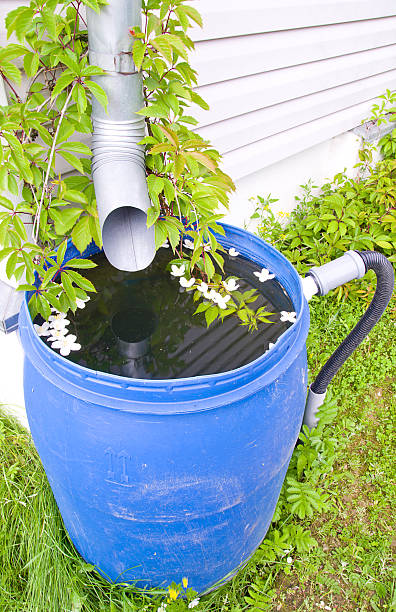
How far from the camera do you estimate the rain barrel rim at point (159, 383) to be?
93 centimetres

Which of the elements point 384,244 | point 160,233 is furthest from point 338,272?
point 384,244

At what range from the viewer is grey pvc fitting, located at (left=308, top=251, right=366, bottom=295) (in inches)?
56.2

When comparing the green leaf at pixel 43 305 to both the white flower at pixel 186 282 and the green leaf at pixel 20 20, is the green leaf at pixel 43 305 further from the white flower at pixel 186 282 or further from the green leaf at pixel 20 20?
the green leaf at pixel 20 20

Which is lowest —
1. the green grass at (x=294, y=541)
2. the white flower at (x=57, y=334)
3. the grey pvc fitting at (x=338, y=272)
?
the green grass at (x=294, y=541)

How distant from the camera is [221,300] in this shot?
1.33 meters

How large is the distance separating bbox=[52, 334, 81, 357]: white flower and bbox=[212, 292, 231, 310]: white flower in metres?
0.41

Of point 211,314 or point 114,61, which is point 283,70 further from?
point 211,314

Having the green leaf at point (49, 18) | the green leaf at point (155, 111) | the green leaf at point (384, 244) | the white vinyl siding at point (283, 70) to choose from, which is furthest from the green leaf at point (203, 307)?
the green leaf at point (384, 244)

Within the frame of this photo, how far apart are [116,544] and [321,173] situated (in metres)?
3.04

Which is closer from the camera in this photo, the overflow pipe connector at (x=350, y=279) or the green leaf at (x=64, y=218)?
the green leaf at (x=64, y=218)

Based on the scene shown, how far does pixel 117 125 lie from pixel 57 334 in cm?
56

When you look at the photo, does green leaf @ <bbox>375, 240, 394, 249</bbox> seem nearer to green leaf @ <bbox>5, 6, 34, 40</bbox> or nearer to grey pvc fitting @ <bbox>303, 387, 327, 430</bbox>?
grey pvc fitting @ <bbox>303, 387, 327, 430</bbox>

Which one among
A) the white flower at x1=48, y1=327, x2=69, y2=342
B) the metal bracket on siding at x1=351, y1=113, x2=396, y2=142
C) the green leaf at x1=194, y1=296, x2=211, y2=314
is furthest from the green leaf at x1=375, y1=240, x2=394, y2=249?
the white flower at x1=48, y1=327, x2=69, y2=342

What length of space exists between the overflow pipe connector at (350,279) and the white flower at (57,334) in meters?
0.71
